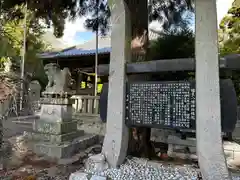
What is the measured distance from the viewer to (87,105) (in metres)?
8.43

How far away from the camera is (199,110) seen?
8.35ft

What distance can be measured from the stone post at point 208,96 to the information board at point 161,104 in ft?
0.44

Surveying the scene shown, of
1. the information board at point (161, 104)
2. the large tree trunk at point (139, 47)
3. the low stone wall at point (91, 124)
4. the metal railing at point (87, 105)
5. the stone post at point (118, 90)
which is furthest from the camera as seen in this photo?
the metal railing at point (87, 105)

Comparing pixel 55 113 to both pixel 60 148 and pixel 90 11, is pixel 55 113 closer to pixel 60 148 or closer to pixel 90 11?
pixel 60 148

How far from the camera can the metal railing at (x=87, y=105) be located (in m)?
8.23

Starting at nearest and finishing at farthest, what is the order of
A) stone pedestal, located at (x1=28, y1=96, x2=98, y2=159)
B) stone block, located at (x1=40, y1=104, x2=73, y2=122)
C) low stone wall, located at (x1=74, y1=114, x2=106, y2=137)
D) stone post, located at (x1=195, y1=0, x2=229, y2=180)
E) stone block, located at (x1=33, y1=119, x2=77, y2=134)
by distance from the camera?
stone post, located at (x1=195, y1=0, x2=229, y2=180), stone pedestal, located at (x1=28, y1=96, x2=98, y2=159), stone block, located at (x1=33, y1=119, x2=77, y2=134), stone block, located at (x1=40, y1=104, x2=73, y2=122), low stone wall, located at (x1=74, y1=114, x2=106, y2=137)

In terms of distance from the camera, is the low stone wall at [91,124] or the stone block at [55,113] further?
the low stone wall at [91,124]

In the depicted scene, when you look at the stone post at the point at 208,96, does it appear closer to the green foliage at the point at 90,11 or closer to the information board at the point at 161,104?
the information board at the point at 161,104

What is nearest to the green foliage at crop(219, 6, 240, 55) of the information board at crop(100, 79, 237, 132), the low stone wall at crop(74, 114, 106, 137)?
the low stone wall at crop(74, 114, 106, 137)

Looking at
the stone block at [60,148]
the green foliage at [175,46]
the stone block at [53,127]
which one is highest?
the green foliage at [175,46]

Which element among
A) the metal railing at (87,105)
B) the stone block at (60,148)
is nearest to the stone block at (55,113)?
the stone block at (60,148)

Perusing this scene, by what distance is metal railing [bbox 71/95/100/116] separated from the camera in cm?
823

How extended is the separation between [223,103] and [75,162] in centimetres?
292

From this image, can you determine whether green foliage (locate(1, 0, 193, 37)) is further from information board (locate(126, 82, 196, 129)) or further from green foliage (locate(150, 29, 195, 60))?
information board (locate(126, 82, 196, 129))
